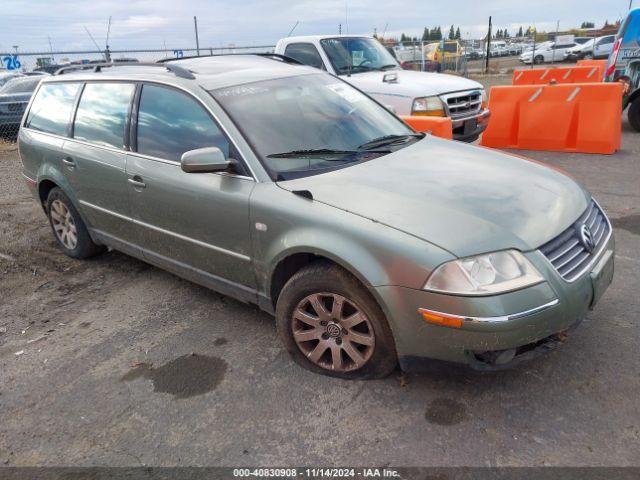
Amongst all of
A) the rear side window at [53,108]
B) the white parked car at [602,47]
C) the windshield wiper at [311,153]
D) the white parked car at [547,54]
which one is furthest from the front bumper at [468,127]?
the white parked car at [547,54]

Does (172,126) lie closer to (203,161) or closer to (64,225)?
(203,161)

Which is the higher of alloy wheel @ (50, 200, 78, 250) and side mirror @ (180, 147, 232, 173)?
side mirror @ (180, 147, 232, 173)

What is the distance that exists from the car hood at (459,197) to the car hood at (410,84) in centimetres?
440

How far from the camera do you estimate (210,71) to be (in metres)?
3.81

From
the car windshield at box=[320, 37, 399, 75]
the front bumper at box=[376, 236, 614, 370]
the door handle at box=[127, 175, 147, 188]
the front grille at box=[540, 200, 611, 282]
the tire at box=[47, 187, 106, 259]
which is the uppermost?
the car windshield at box=[320, 37, 399, 75]

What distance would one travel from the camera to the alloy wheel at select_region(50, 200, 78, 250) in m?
4.87

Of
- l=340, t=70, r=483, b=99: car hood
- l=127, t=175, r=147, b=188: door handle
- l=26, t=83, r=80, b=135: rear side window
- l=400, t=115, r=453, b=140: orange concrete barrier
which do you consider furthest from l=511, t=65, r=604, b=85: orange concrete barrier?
l=127, t=175, r=147, b=188: door handle

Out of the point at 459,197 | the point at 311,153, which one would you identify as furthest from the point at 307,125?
the point at 459,197

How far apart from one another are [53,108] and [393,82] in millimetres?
4792

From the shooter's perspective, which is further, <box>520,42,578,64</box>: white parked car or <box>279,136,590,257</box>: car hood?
<box>520,42,578,64</box>: white parked car

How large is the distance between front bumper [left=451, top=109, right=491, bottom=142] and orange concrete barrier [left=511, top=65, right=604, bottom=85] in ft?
20.1

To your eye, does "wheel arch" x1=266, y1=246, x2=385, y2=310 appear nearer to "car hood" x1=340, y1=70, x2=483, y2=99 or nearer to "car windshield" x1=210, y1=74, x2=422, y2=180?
"car windshield" x1=210, y1=74, x2=422, y2=180

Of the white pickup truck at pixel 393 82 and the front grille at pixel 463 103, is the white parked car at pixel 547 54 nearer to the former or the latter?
the white pickup truck at pixel 393 82

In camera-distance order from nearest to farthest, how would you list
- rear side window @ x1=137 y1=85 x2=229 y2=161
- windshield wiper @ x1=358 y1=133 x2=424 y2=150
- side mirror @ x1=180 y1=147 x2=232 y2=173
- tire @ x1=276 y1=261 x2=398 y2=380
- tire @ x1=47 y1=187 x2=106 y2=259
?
1. tire @ x1=276 y1=261 x2=398 y2=380
2. side mirror @ x1=180 y1=147 x2=232 y2=173
3. rear side window @ x1=137 y1=85 x2=229 y2=161
4. windshield wiper @ x1=358 y1=133 x2=424 y2=150
5. tire @ x1=47 y1=187 x2=106 y2=259
